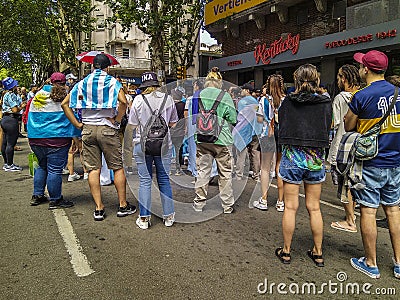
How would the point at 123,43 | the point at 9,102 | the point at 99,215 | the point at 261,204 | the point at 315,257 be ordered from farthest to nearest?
the point at 123,43
the point at 9,102
the point at 261,204
the point at 99,215
the point at 315,257

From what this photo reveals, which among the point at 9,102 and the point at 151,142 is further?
the point at 9,102

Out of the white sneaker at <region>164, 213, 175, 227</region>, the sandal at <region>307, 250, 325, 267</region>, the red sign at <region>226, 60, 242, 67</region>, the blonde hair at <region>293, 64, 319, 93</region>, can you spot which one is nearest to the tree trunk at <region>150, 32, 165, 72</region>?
the red sign at <region>226, 60, 242, 67</region>

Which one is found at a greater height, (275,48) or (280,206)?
(275,48)

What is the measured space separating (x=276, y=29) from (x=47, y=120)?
12.8 metres

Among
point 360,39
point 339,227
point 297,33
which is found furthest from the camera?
point 297,33

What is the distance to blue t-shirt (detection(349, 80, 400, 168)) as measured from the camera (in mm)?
3109

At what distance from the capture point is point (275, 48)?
1470 cm

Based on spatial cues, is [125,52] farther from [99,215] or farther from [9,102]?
[99,215]

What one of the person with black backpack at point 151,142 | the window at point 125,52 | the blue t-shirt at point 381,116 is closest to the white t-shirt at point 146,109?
the person with black backpack at point 151,142

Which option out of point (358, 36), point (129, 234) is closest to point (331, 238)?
point (129, 234)

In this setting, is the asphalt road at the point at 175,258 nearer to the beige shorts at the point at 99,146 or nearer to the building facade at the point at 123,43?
the beige shorts at the point at 99,146

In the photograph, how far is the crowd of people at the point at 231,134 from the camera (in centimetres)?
323

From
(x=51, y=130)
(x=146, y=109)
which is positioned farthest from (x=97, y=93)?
(x=51, y=130)

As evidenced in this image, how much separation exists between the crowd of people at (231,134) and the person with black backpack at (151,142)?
0.04ft
